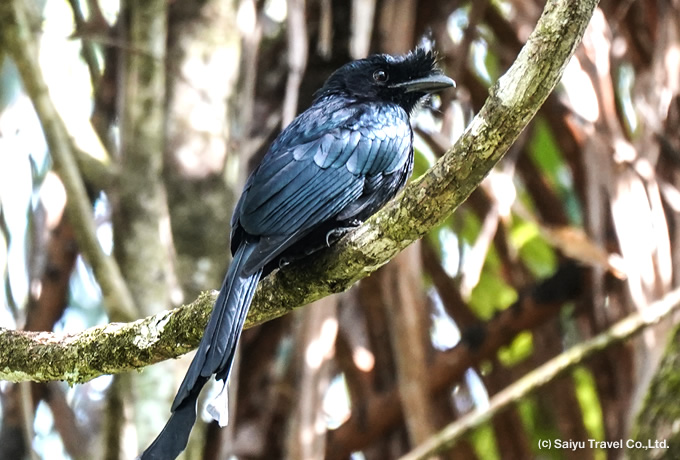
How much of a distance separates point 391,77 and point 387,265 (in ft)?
2.66

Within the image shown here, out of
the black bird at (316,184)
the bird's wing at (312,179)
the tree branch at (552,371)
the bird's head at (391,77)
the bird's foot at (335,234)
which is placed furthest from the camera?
the bird's head at (391,77)

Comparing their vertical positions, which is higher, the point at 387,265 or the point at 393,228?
the point at 387,265

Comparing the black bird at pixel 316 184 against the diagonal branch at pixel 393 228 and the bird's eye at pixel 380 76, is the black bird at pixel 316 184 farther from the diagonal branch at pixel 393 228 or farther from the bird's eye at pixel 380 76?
the diagonal branch at pixel 393 228

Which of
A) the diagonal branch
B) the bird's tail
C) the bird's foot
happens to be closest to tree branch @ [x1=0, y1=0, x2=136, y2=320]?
the diagonal branch

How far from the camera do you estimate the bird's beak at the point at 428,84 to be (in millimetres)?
3869

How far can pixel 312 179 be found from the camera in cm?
324

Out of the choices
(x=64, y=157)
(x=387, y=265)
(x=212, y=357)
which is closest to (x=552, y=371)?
(x=387, y=265)

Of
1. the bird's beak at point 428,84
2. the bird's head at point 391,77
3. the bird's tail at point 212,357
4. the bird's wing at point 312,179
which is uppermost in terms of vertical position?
the bird's head at point 391,77

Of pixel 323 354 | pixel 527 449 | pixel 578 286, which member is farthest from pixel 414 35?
pixel 527 449

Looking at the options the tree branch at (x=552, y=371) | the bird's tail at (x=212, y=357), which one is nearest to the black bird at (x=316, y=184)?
the bird's tail at (x=212, y=357)

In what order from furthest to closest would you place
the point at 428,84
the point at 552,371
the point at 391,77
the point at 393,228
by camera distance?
the point at 391,77 < the point at 428,84 < the point at 552,371 < the point at 393,228

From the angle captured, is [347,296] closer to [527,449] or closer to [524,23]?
[527,449]

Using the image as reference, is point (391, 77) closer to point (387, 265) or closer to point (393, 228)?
point (387, 265)

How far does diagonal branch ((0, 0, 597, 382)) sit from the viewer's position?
220 centimetres
